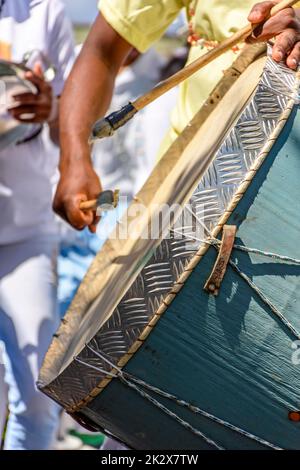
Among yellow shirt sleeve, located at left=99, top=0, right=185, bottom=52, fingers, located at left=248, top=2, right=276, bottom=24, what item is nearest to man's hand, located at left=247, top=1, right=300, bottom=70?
fingers, located at left=248, top=2, right=276, bottom=24

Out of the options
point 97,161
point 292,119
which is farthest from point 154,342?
point 97,161

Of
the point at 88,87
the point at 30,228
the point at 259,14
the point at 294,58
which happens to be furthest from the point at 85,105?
the point at 30,228

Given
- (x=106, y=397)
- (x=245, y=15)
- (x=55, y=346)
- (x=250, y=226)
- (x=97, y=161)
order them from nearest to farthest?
(x=250, y=226) → (x=106, y=397) → (x=55, y=346) → (x=245, y=15) → (x=97, y=161)

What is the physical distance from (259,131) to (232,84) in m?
0.30

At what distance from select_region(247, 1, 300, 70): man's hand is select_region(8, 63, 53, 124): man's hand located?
1310 millimetres

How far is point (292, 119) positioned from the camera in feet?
6.86

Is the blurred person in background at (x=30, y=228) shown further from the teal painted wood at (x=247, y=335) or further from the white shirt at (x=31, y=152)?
the teal painted wood at (x=247, y=335)

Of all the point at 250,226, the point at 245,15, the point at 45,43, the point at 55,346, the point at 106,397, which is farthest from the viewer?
the point at 45,43

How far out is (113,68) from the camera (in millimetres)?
2820

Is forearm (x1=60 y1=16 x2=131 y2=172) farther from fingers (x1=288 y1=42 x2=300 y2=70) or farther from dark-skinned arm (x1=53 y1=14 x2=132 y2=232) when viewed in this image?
fingers (x1=288 y1=42 x2=300 y2=70)

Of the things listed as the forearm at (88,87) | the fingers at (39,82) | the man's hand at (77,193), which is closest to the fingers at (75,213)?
the man's hand at (77,193)

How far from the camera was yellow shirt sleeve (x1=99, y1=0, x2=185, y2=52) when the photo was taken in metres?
2.64

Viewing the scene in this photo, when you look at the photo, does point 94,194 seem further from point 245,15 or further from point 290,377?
point 290,377
